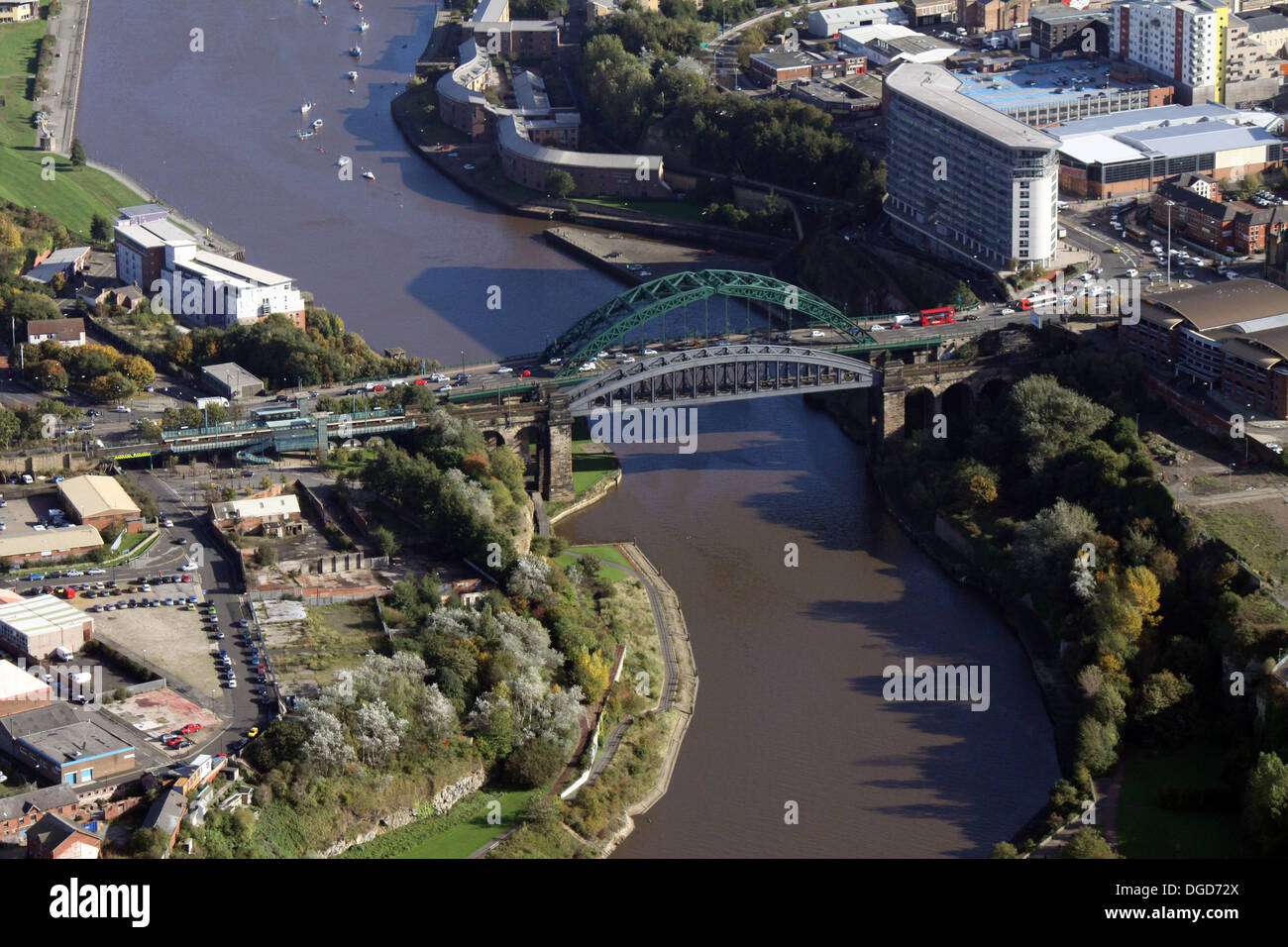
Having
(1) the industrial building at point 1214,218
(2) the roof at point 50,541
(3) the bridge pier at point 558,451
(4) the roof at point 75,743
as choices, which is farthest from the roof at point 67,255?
(1) the industrial building at point 1214,218

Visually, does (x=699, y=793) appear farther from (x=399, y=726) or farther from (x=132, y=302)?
(x=132, y=302)

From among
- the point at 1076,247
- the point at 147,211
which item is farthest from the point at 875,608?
the point at 147,211

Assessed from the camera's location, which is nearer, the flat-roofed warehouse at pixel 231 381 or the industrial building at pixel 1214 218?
the flat-roofed warehouse at pixel 231 381

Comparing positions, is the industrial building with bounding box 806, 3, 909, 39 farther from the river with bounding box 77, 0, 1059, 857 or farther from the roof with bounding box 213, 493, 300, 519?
the roof with bounding box 213, 493, 300, 519

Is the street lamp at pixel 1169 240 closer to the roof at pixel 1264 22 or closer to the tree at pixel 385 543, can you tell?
the roof at pixel 1264 22

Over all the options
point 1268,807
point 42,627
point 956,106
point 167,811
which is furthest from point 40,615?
point 956,106

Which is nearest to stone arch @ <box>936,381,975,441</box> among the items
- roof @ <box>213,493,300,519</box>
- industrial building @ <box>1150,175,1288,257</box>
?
industrial building @ <box>1150,175,1288,257</box>
